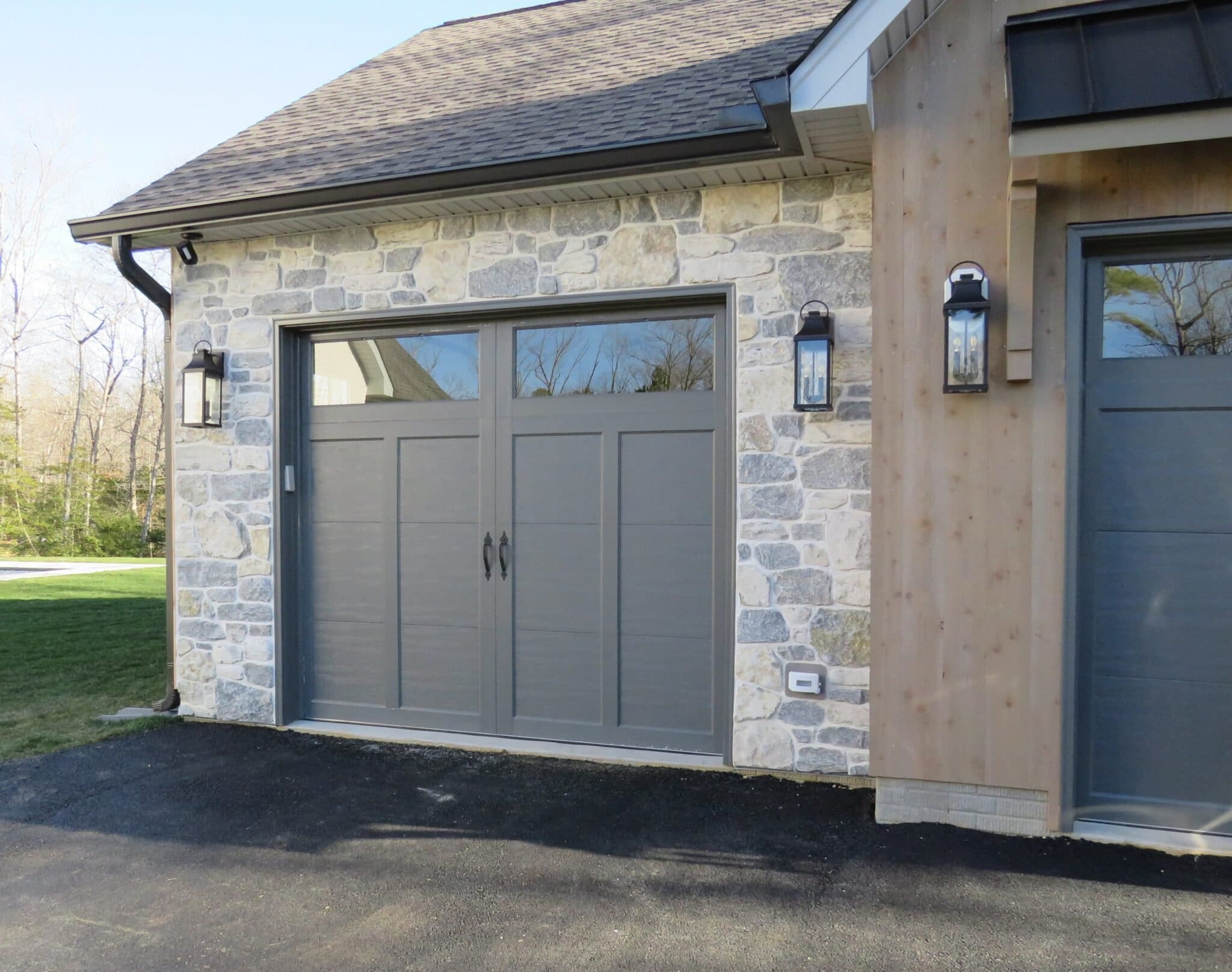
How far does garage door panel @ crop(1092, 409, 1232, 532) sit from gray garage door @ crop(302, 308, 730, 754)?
1.73 m

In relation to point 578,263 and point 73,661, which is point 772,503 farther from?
point 73,661

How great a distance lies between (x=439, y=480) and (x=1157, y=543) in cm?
367

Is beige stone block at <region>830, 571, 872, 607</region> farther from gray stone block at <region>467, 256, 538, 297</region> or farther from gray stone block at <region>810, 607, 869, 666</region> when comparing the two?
gray stone block at <region>467, 256, 538, 297</region>

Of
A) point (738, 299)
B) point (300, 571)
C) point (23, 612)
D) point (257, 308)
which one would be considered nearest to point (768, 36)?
point (738, 299)

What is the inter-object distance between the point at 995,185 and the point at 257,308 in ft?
13.7

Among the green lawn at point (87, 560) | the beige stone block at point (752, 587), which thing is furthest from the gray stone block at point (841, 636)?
the green lawn at point (87, 560)

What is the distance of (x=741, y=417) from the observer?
4340 mm

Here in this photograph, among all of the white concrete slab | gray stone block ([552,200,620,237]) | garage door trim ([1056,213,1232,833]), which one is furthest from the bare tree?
garage door trim ([1056,213,1232,833])

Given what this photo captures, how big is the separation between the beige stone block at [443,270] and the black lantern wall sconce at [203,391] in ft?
4.67

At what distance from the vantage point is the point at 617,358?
477 cm

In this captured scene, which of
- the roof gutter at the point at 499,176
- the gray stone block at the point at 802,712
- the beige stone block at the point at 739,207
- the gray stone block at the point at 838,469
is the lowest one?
the gray stone block at the point at 802,712

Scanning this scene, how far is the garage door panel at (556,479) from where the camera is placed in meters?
4.80

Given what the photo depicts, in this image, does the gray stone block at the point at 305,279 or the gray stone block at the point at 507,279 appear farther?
the gray stone block at the point at 305,279

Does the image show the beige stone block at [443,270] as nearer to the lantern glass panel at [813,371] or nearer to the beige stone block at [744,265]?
the beige stone block at [744,265]
